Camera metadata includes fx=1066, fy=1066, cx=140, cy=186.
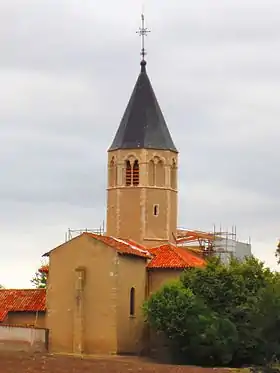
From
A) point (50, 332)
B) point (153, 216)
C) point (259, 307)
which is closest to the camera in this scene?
point (259, 307)

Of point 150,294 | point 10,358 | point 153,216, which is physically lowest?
point 10,358

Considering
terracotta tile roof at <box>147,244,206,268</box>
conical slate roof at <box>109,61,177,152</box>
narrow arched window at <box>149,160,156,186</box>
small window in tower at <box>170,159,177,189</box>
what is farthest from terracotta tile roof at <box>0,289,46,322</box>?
small window in tower at <box>170,159,177,189</box>

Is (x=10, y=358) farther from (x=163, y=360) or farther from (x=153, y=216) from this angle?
(x=153, y=216)

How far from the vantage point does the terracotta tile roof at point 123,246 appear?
7175 centimetres

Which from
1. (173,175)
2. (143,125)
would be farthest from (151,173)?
(143,125)

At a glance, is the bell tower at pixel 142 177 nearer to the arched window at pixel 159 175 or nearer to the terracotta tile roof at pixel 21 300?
the arched window at pixel 159 175

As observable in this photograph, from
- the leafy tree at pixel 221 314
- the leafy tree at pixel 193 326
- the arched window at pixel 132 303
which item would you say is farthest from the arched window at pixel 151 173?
the leafy tree at pixel 193 326

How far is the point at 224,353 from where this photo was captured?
2677 inches

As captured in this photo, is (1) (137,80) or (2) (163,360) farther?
(1) (137,80)

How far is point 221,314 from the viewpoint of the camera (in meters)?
69.8

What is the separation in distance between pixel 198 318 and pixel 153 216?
543 inches

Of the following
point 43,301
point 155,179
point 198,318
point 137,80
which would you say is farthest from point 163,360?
point 137,80

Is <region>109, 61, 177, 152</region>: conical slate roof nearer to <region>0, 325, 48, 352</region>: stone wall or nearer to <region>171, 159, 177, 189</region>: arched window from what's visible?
<region>171, 159, 177, 189</region>: arched window

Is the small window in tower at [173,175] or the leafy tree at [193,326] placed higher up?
the small window in tower at [173,175]
